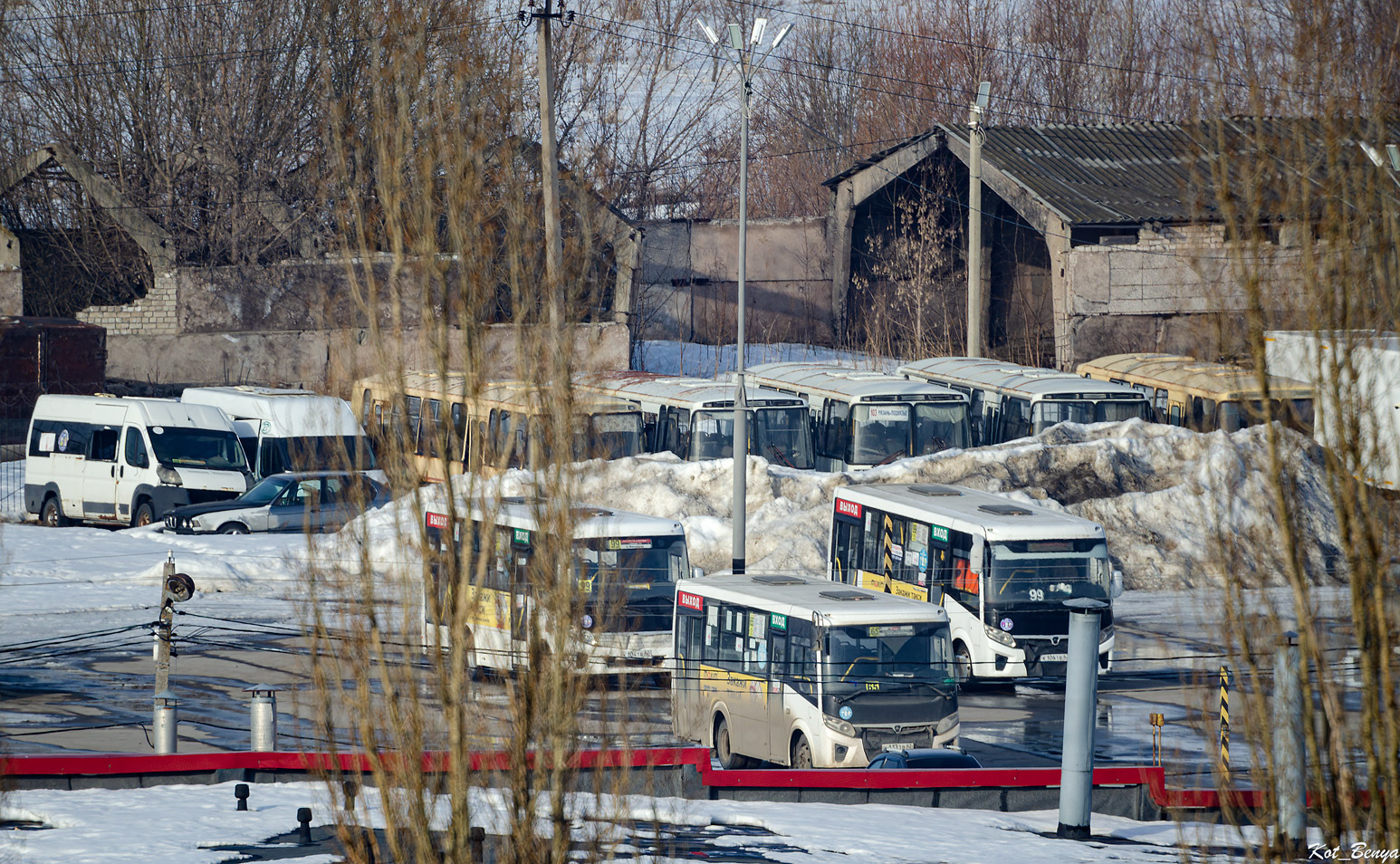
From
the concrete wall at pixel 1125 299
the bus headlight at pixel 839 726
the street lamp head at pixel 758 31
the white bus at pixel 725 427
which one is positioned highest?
the street lamp head at pixel 758 31

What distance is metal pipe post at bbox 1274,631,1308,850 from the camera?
22.7 feet

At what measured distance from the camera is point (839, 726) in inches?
603

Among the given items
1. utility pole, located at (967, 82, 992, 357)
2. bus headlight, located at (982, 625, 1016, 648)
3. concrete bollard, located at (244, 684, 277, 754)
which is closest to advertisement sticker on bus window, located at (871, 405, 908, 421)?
utility pole, located at (967, 82, 992, 357)

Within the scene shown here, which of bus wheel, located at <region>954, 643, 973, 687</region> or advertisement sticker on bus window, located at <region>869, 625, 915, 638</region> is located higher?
advertisement sticker on bus window, located at <region>869, 625, 915, 638</region>

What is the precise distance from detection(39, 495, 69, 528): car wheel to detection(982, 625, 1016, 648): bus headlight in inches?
766

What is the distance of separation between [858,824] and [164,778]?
554 cm

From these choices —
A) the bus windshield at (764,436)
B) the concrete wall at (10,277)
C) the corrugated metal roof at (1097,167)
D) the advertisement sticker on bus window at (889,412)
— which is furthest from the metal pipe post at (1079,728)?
the concrete wall at (10,277)

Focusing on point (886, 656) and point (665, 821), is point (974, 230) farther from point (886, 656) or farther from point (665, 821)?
point (665, 821)

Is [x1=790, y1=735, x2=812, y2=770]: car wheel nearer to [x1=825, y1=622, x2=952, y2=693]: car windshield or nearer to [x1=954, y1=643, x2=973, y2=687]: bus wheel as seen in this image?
[x1=825, y1=622, x2=952, y2=693]: car windshield

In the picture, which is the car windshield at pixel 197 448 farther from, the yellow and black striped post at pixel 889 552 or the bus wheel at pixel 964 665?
the bus wheel at pixel 964 665

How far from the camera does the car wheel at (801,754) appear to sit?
1540cm

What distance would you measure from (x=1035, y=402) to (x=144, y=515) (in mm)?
18260

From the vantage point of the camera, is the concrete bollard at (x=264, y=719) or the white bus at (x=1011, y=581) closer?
the concrete bollard at (x=264, y=719)

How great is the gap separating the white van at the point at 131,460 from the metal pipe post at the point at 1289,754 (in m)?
24.9
